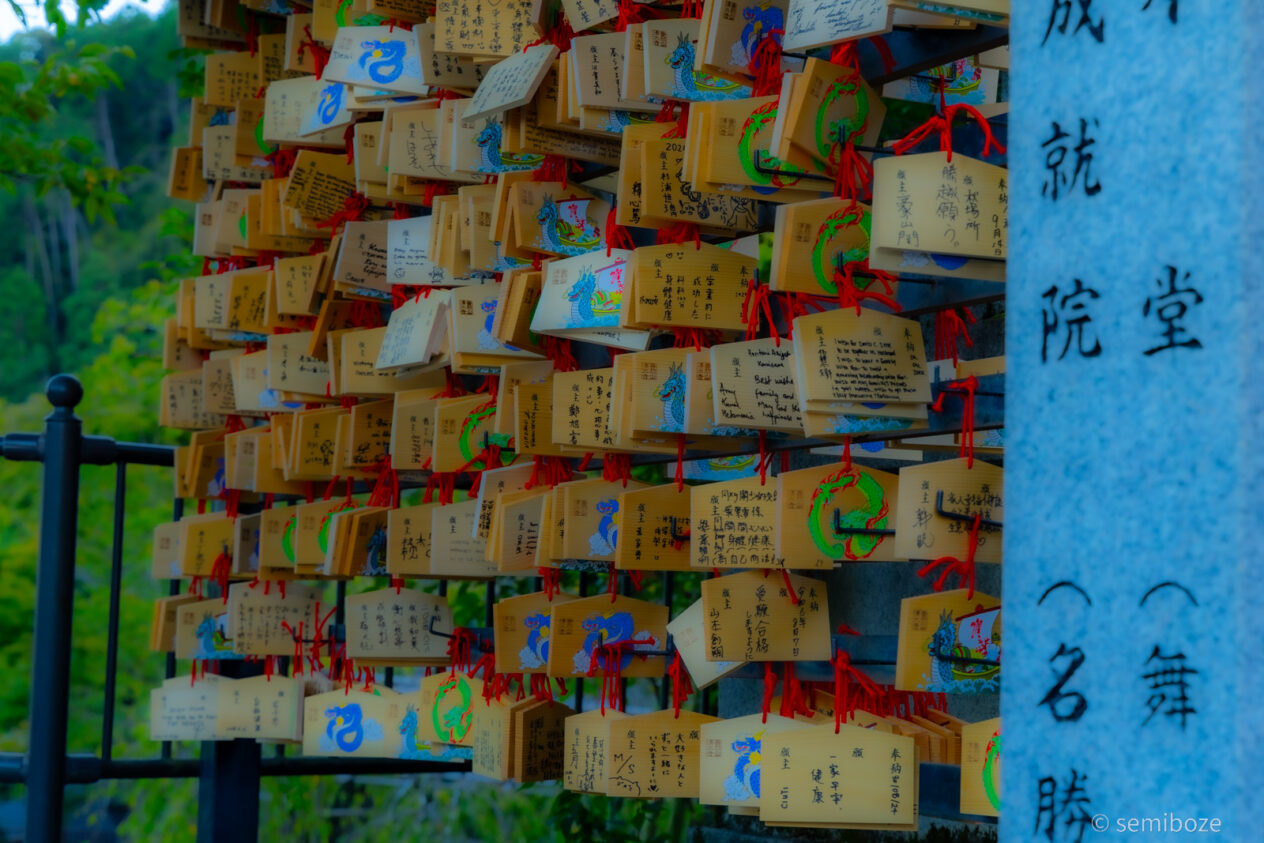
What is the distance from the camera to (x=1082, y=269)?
3.59ft

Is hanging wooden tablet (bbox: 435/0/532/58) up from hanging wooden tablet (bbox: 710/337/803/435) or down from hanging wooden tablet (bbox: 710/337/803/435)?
up

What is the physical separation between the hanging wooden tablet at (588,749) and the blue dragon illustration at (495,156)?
2.56 ft

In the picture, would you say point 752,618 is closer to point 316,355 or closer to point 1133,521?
point 1133,521

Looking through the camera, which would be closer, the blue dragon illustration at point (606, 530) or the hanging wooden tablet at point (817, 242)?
the hanging wooden tablet at point (817, 242)

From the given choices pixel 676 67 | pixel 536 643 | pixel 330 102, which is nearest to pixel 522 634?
pixel 536 643

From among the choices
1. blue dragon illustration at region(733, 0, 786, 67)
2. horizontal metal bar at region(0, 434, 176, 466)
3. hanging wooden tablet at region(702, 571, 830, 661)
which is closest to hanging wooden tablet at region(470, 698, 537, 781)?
hanging wooden tablet at region(702, 571, 830, 661)

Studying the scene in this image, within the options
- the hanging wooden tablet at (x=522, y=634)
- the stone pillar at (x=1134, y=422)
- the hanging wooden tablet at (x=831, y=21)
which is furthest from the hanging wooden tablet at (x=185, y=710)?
the stone pillar at (x=1134, y=422)

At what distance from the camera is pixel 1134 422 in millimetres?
1040

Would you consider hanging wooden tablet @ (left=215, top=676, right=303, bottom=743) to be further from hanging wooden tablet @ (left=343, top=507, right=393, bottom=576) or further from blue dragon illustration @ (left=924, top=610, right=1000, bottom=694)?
blue dragon illustration @ (left=924, top=610, right=1000, bottom=694)

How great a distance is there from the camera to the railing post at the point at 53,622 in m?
2.66

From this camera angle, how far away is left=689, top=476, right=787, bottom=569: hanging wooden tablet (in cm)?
154

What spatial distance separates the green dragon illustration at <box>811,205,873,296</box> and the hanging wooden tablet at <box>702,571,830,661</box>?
34 centimetres

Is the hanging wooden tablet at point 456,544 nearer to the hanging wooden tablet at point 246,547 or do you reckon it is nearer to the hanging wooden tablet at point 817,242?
the hanging wooden tablet at point 246,547

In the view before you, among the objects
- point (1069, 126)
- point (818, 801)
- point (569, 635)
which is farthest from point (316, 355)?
point (1069, 126)
